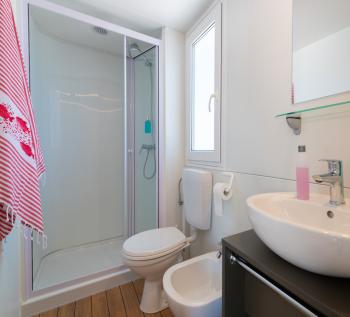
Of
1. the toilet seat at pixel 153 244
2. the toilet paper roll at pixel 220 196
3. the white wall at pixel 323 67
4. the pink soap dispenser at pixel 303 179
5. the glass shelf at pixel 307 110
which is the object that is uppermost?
the white wall at pixel 323 67

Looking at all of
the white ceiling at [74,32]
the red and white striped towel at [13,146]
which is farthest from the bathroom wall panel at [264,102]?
the red and white striped towel at [13,146]

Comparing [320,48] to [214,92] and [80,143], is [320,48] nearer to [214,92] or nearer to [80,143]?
[214,92]

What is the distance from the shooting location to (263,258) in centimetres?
61

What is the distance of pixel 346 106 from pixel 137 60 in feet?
6.05

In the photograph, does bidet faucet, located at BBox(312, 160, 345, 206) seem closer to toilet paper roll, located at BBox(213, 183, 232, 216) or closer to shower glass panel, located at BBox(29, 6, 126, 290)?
toilet paper roll, located at BBox(213, 183, 232, 216)

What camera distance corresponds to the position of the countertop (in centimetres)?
41

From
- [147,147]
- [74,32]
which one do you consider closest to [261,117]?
[147,147]

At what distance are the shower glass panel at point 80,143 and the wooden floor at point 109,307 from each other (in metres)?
0.20

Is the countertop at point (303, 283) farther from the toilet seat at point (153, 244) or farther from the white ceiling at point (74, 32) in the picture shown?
the white ceiling at point (74, 32)

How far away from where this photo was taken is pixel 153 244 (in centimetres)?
133

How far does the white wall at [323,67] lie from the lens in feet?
2.37

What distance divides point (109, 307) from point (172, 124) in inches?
60.3

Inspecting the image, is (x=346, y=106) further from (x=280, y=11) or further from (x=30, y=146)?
(x=30, y=146)

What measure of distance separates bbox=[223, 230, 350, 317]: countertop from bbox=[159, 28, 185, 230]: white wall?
1.17 meters
